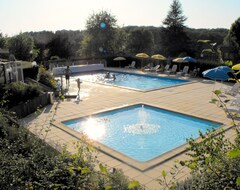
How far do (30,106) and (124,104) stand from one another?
4416mm

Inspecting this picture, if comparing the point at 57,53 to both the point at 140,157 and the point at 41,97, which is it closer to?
the point at 41,97

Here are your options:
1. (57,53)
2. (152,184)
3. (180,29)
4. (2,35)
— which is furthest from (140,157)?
(180,29)

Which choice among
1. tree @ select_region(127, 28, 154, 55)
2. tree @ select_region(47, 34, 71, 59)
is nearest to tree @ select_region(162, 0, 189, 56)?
tree @ select_region(127, 28, 154, 55)

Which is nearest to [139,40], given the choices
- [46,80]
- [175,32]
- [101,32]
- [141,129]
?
[175,32]

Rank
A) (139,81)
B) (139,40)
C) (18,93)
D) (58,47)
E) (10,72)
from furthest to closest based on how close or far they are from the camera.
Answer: (139,40) → (58,47) → (139,81) → (10,72) → (18,93)

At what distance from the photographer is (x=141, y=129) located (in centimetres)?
Result: 978

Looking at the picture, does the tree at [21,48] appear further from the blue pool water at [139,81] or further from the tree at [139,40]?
the tree at [139,40]

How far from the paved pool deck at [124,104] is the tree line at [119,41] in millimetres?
10574

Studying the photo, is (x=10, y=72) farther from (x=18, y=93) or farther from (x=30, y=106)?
(x=30, y=106)

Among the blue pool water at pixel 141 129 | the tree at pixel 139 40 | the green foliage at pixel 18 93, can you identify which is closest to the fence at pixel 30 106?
the green foliage at pixel 18 93

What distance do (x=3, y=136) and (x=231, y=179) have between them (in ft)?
16.5

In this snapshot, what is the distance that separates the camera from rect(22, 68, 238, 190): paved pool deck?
630 cm

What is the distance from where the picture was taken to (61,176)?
12.9ft

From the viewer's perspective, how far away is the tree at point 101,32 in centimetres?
3366
